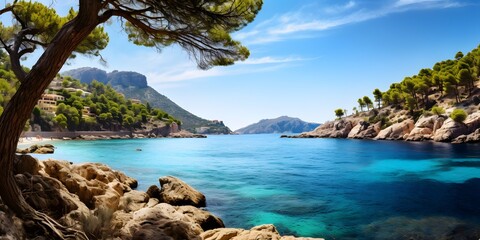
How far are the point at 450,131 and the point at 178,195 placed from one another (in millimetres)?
60562

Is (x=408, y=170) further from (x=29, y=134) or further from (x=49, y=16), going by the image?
(x=29, y=134)

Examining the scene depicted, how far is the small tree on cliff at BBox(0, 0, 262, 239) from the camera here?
17.9 feet

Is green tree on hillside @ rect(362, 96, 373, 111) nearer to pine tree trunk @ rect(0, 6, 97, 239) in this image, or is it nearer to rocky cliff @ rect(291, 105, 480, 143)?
rocky cliff @ rect(291, 105, 480, 143)

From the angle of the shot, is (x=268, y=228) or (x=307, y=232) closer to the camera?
(x=268, y=228)

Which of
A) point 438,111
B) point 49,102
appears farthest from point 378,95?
point 49,102

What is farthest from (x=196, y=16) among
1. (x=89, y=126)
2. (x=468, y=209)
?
(x=89, y=126)

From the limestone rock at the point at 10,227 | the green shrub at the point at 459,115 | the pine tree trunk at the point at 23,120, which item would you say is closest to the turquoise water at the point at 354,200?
the pine tree trunk at the point at 23,120

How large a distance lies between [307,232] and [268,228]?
317cm

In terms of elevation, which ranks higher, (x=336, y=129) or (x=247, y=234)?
(x=336, y=129)

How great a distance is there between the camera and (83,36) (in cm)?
646

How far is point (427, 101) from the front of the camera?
78.1 meters

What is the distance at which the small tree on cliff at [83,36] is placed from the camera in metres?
5.46

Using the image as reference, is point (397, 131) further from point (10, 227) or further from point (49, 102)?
point (49, 102)

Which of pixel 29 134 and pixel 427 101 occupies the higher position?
pixel 427 101
